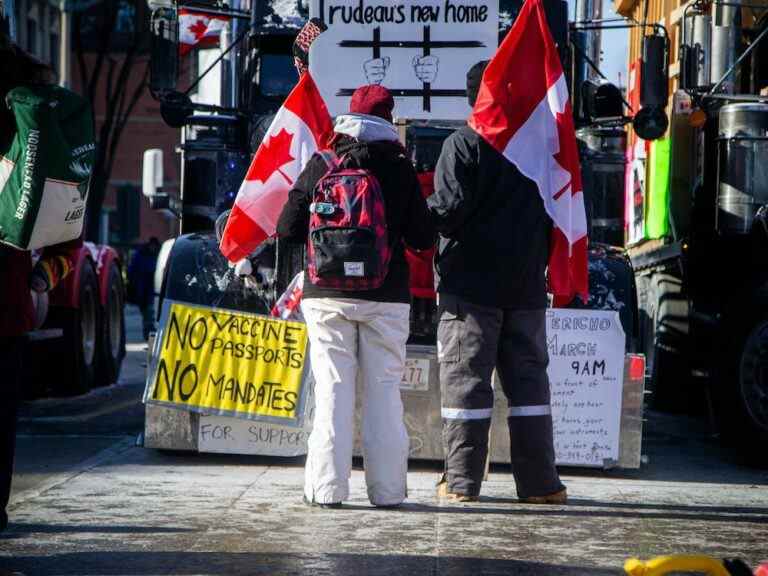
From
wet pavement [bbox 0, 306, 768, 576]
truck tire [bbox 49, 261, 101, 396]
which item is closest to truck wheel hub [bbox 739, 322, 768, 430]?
wet pavement [bbox 0, 306, 768, 576]

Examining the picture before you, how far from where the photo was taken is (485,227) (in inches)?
303

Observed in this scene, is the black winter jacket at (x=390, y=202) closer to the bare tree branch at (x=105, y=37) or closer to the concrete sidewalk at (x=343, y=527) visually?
the concrete sidewalk at (x=343, y=527)

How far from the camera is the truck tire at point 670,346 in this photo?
42.3 ft

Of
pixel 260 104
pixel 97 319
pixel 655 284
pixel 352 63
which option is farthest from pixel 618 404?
pixel 97 319

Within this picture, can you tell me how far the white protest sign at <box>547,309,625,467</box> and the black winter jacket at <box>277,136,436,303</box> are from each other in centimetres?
149

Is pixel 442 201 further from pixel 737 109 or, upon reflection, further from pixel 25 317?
pixel 737 109

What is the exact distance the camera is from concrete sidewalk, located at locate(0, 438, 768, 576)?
6.14 m

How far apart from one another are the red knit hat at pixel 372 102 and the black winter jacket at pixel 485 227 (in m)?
0.35

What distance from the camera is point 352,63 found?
9547mm

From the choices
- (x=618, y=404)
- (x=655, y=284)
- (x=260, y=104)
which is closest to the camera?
(x=618, y=404)

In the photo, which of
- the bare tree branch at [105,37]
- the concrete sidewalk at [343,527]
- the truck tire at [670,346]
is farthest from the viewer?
the bare tree branch at [105,37]

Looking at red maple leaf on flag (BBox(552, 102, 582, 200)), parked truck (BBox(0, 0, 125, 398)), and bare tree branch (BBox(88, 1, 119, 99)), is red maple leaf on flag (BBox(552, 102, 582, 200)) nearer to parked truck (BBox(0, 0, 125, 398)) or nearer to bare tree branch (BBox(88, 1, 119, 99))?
parked truck (BBox(0, 0, 125, 398))

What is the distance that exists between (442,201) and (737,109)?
3105mm

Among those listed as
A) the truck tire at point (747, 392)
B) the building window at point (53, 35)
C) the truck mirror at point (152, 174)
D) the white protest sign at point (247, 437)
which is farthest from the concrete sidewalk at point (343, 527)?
the building window at point (53, 35)
